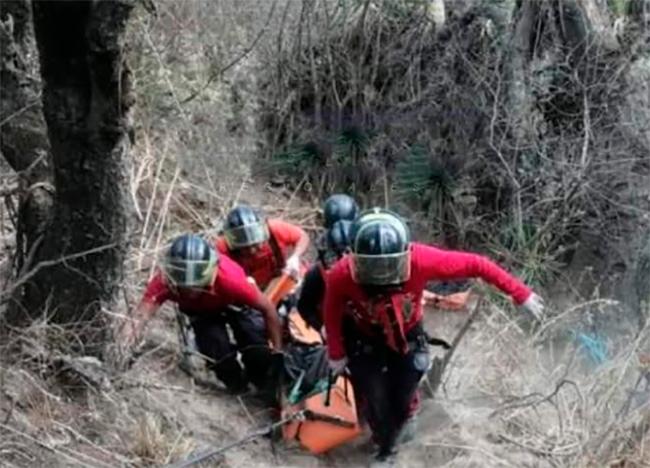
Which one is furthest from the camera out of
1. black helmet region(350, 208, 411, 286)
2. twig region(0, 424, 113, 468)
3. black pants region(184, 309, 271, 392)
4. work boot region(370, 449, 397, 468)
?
black pants region(184, 309, 271, 392)

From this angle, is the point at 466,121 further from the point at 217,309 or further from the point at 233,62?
the point at 217,309

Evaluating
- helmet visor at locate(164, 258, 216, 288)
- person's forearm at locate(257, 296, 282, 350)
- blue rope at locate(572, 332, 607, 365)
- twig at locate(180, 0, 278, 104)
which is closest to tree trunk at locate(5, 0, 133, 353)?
helmet visor at locate(164, 258, 216, 288)

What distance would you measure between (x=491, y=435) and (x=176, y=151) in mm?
4861

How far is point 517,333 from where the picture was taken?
30.0 feet

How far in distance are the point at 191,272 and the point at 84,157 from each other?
123cm

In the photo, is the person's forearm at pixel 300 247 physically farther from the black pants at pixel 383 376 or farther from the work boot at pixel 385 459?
the work boot at pixel 385 459

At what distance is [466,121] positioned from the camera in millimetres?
12164

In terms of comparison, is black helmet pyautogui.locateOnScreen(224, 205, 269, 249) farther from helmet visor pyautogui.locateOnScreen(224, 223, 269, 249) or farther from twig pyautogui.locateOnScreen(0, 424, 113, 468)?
twig pyautogui.locateOnScreen(0, 424, 113, 468)

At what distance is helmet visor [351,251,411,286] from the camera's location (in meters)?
6.22

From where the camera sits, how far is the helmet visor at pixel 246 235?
783 cm

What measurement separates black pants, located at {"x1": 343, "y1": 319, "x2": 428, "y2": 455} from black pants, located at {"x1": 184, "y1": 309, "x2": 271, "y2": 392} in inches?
37.0

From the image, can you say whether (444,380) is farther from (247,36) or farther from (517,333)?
(247,36)

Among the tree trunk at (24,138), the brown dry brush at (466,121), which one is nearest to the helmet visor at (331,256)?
the tree trunk at (24,138)

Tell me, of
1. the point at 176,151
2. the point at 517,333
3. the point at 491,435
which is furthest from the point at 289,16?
the point at 491,435
